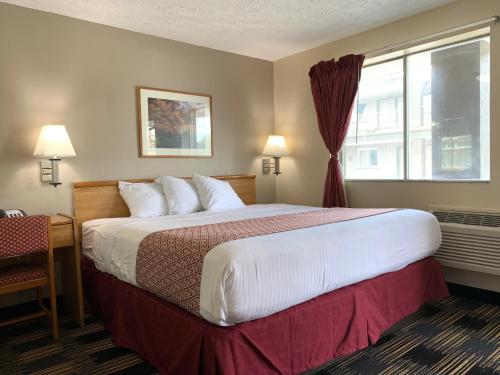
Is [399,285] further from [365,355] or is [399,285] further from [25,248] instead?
[25,248]

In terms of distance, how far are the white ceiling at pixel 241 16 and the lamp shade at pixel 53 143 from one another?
100 centimetres

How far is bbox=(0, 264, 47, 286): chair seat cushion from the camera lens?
2384 millimetres

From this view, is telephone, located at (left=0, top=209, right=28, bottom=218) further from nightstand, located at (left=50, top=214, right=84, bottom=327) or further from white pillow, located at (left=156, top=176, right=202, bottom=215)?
white pillow, located at (left=156, top=176, right=202, bottom=215)

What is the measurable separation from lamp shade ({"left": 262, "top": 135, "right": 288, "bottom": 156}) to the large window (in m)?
0.74

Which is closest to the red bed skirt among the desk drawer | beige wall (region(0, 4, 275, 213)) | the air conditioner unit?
the desk drawer

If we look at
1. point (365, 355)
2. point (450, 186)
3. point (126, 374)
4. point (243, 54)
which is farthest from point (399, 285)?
point (243, 54)

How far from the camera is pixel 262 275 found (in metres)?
1.72

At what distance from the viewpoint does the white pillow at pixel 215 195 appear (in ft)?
11.4

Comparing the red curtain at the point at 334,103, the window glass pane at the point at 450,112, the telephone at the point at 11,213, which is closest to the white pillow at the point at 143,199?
the telephone at the point at 11,213

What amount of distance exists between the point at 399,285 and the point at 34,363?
91.8 inches

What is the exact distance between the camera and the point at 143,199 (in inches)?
129

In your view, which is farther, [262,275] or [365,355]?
[365,355]

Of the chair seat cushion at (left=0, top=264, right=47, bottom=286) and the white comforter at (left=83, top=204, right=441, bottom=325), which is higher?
the white comforter at (left=83, top=204, right=441, bottom=325)

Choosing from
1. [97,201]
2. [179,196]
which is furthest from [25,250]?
[179,196]
